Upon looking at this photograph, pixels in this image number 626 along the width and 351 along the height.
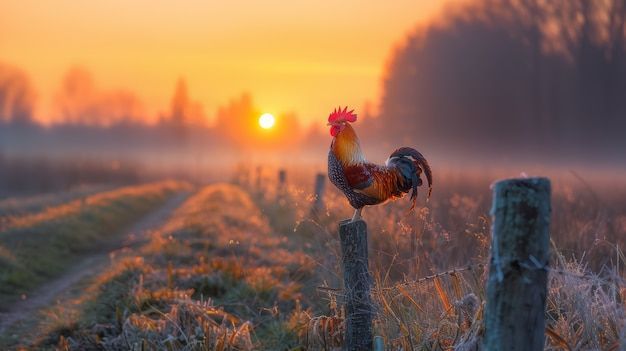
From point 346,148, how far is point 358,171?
0.20 metres

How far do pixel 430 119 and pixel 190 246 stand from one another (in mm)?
22027

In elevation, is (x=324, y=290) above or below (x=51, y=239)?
above

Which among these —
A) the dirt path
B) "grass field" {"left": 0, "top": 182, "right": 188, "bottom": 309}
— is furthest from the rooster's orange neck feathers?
"grass field" {"left": 0, "top": 182, "right": 188, "bottom": 309}

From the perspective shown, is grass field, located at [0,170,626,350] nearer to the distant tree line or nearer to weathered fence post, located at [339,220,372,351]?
weathered fence post, located at [339,220,372,351]

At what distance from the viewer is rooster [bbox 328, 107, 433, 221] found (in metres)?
4.68

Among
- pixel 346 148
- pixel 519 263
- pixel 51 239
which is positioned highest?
pixel 346 148

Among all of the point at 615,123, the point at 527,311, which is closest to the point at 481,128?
the point at 615,123

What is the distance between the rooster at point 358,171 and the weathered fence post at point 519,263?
70.4 inches

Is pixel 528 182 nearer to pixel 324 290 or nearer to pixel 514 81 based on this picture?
pixel 324 290

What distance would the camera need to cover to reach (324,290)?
4.91 metres

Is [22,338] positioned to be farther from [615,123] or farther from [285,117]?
[285,117]

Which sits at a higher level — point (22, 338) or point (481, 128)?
point (481, 128)

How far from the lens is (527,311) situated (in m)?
2.94

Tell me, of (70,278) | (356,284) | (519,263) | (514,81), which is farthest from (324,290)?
(514,81)
